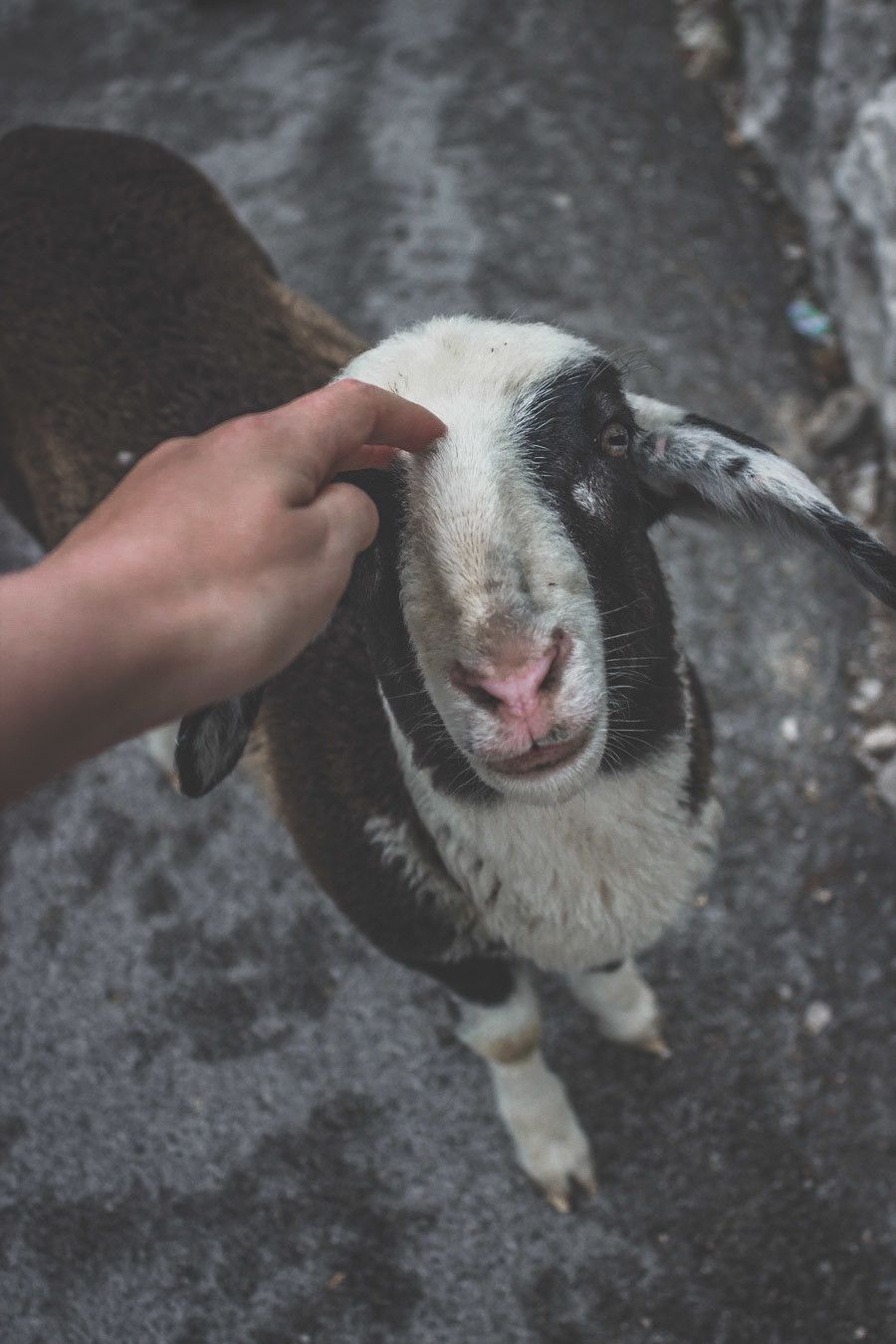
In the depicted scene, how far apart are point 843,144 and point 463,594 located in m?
3.79

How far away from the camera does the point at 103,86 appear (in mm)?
6562

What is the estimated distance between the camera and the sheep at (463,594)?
5.03 feet

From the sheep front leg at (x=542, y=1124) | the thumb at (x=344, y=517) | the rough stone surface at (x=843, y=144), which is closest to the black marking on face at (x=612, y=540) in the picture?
the thumb at (x=344, y=517)

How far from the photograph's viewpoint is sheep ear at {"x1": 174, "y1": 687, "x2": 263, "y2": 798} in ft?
5.77

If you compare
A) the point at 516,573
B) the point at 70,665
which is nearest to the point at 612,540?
the point at 516,573

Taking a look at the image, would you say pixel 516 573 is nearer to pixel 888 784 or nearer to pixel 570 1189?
pixel 570 1189

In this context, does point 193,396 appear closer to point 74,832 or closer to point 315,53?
point 74,832

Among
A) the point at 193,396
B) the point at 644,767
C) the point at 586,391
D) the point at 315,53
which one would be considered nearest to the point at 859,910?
the point at 644,767

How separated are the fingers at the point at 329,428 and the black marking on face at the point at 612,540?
305mm

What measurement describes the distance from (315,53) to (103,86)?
1474 mm

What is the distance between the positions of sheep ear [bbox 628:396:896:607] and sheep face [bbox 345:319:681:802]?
89 millimetres

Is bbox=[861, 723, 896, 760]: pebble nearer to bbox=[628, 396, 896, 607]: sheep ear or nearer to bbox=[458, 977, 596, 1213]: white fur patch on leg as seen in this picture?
bbox=[458, 977, 596, 1213]: white fur patch on leg

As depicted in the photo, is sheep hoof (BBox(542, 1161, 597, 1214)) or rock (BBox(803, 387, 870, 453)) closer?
sheep hoof (BBox(542, 1161, 597, 1214))

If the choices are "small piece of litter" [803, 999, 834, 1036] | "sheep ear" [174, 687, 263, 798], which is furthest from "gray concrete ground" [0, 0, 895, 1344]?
"sheep ear" [174, 687, 263, 798]
